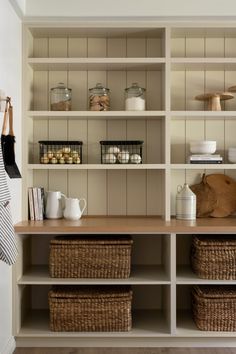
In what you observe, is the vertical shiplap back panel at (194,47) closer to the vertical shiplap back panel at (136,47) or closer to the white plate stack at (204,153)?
the vertical shiplap back panel at (136,47)

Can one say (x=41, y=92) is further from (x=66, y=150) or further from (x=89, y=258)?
(x=89, y=258)

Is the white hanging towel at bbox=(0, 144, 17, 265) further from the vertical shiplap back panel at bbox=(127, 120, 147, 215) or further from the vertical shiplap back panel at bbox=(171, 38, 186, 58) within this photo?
the vertical shiplap back panel at bbox=(171, 38, 186, 58)

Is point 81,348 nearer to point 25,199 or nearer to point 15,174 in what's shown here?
point 25,199

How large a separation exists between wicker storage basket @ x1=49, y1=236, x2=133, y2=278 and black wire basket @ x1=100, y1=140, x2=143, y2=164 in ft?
1.99

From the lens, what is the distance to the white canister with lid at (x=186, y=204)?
3361 millimetres

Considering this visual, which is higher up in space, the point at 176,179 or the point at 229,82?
the point at 229,82

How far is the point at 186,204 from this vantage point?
11.0ft

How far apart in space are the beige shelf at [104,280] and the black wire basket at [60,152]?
0.81m

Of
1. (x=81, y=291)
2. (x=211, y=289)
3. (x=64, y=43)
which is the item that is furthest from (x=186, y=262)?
Answer: (x=64, y=43)

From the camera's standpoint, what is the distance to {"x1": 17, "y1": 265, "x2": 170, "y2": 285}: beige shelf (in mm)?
3035

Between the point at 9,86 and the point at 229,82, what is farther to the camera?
the point at 229,82

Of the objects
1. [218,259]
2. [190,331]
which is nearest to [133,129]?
[218,259]

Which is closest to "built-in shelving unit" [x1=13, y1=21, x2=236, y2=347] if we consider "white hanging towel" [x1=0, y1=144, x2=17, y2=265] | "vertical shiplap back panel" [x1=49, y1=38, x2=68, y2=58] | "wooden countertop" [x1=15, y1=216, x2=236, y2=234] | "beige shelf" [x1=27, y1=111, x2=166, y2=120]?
"vertical shiplap back panel" [x1=49, y1=38, x2=68, y2=58]

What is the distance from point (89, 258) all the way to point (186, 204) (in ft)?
2.72
